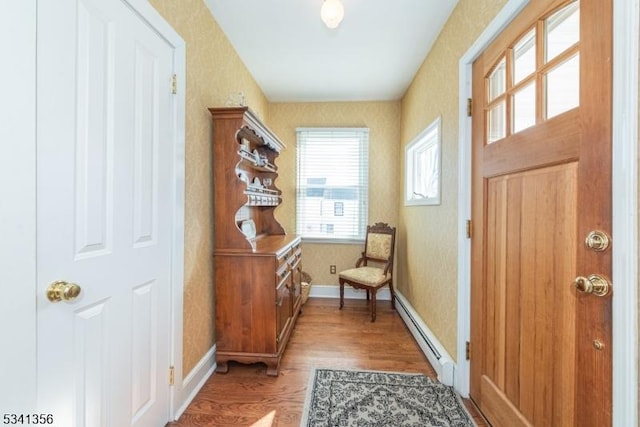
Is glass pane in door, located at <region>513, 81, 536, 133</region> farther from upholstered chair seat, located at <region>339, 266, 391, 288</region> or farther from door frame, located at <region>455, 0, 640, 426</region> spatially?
upholstered chair seat, located at <region>339, 266, 391, 288</region>

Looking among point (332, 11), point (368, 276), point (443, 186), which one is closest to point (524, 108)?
point (443, 186)

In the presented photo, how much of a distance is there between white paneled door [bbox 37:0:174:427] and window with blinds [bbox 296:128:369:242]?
245cm

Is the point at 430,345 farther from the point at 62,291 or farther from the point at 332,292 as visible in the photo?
the point at 62,291

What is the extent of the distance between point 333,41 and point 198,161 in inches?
61.6

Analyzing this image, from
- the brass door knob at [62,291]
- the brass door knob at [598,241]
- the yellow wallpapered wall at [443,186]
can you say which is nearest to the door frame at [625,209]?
the brass door knob at [598,241]

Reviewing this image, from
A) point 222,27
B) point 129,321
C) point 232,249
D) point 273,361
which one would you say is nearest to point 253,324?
point 273,361

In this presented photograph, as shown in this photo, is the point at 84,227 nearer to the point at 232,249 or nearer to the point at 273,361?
the point at 232,249

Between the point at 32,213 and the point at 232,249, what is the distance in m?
1.28

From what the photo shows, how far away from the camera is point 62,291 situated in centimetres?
94

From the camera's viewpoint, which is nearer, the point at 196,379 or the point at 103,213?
the point at 103,213

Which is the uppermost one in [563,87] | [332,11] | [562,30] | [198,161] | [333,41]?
[333,41]

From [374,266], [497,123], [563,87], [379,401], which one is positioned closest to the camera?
[563,87]

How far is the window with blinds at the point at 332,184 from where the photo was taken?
12.8ft

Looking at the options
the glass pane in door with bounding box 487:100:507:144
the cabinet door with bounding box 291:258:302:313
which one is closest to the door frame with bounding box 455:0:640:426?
the glass pane in door with bounding box 487:100:507:144
